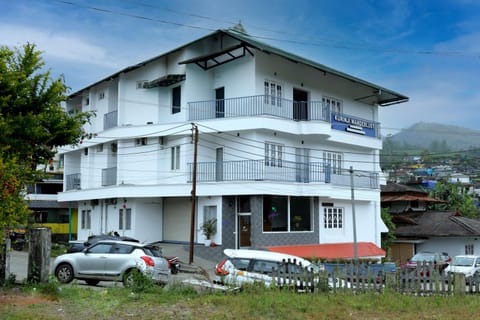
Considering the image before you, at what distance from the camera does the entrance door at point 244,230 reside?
96.7ft

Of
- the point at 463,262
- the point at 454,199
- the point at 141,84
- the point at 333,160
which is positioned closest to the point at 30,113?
the point at 141,84

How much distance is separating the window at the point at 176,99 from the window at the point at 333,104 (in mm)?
9448

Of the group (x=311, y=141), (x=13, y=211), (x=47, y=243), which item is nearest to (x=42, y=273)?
(x=47, y=243)

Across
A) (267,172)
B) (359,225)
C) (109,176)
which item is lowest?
(359,225)

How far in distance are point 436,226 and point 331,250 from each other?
14.4 meters

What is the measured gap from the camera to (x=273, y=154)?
100 ft

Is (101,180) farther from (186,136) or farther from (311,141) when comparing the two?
(311,141)

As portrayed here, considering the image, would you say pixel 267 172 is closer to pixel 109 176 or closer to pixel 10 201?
pixel 109 176

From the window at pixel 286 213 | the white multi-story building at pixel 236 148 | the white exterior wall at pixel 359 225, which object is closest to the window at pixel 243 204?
the white multi-story building at pixel 236 148

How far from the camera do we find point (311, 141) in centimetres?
3281

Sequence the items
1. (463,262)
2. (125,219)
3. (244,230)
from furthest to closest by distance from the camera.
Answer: (125,219) < (463,262) < (244,230)

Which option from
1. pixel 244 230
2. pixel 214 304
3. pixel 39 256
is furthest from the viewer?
pixel 244 230

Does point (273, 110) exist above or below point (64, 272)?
above

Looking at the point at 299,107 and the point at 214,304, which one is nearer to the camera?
the point at 214,304
